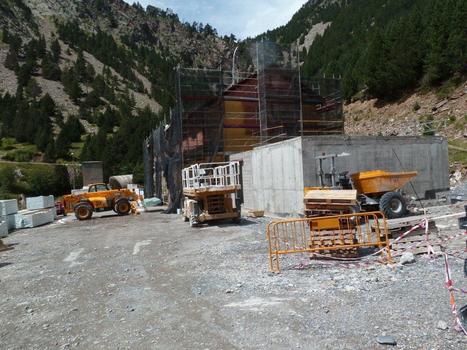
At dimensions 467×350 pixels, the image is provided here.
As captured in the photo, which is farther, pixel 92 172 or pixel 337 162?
pixel 92 172

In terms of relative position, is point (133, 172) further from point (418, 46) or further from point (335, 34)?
point (335, 34)

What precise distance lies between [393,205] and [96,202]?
16.3 metres

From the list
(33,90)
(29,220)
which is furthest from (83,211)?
(33,90)

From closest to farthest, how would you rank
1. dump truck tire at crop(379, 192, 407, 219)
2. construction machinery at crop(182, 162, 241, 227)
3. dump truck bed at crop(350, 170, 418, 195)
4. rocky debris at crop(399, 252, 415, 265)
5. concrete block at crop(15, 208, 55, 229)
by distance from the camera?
1. rocky debris at crop(399, 252, 415, 265)
2. dump truck tire at crop(379, 192, 407, 219)
3. dump truck bed at crop(350, 170, 418, 195)
4. construction machinery at crop(182, 162, 241, 227)
5. concrete block at crop(15, 208, 55, 229)

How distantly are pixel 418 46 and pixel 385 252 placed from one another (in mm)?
48172

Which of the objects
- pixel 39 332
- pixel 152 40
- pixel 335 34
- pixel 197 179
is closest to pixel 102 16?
pixel 152 40

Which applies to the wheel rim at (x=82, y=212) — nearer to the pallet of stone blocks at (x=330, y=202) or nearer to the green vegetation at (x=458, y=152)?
the pallet of stone blocks at (x=330, y=202)

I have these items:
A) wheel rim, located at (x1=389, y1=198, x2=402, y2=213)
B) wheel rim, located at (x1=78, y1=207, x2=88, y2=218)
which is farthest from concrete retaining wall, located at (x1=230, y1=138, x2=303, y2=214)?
wheel rim, located at (x1=78, y1=207, x2=88, y2=218)

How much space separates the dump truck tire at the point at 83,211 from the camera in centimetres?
2236

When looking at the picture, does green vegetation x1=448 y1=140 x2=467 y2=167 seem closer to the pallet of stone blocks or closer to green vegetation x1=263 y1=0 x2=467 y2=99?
green vegetation x1=263 y1=0 x2=467 y2=99

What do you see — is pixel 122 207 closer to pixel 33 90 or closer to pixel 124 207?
pixel 124 207

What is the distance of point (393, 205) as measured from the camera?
13.1 m

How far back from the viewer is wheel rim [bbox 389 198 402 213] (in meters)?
13.0

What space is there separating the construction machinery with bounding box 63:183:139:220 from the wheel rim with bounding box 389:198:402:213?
15.3 m
